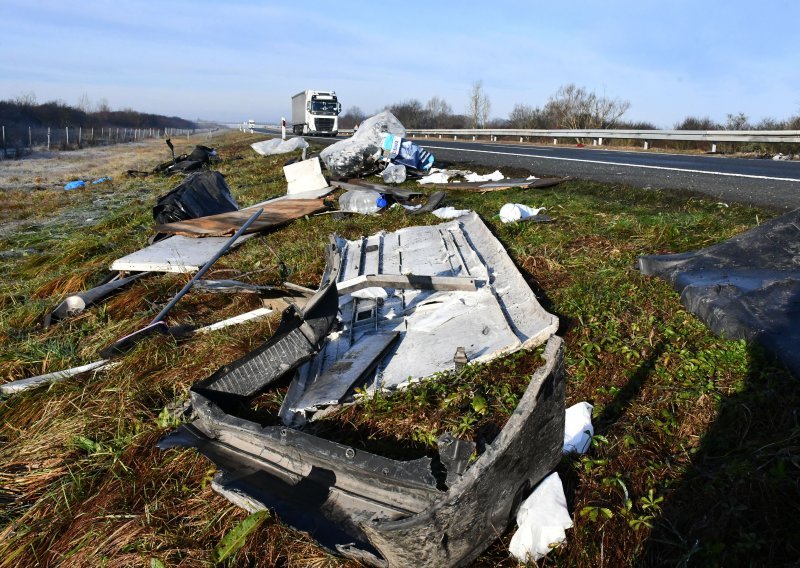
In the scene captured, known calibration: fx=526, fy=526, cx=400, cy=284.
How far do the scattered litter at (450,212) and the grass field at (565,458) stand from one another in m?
1.64

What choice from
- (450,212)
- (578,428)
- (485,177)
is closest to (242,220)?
(450,212)

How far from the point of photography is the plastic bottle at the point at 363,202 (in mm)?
7141

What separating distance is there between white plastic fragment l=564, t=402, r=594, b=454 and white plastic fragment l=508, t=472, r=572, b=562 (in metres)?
0.35

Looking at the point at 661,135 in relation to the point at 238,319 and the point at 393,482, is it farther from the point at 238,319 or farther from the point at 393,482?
the point at 393,482

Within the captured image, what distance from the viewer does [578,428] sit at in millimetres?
2236

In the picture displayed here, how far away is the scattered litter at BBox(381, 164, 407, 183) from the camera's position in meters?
9.05

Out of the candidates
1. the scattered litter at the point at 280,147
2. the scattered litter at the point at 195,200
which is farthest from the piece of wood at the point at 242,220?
the scattered litter at the point at 280,147

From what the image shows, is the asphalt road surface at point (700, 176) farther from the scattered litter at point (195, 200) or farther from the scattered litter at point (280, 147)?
the scattered litter at point (280, 147)

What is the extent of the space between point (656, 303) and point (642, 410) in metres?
1.13

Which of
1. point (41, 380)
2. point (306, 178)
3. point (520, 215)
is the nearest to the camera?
point (41, 380)

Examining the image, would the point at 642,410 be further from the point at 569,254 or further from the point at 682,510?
the point at 569,254

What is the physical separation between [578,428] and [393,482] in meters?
0.89

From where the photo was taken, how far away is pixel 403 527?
1474 mm

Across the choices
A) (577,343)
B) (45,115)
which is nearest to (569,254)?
(577,343)
